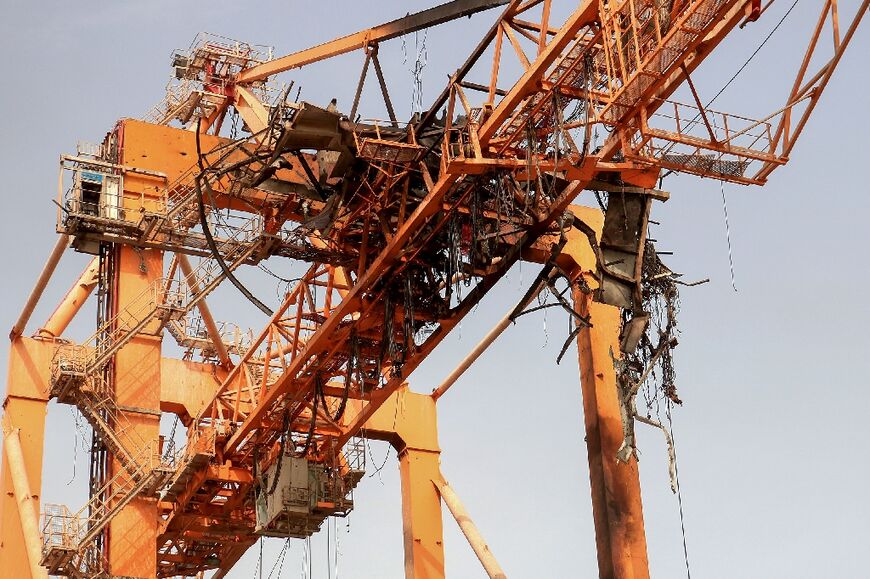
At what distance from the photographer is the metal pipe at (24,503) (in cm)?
3212

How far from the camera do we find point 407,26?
28.8 m

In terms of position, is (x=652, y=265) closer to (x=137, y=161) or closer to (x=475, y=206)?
(x=475, y=206)

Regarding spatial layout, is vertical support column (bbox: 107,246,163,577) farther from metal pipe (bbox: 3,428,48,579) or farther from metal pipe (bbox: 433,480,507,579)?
metal pipe (bbox: 433,480,507,579)

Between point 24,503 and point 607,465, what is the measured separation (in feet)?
35.1

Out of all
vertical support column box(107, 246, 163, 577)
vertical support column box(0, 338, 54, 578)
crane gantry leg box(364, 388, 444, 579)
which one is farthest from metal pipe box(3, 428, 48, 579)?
crane gantry leg box(364, 388, 444, 579)

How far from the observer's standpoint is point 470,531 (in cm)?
3597

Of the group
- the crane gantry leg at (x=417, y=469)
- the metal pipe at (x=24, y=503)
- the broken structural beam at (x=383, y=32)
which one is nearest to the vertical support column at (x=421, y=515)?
the crane gantry leg at (x=417, y=469)

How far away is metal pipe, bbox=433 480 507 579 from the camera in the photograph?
3488 centimetres

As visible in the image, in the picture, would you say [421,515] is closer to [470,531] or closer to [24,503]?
[470,531]

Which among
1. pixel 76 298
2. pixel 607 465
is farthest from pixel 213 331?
pixel 607 465

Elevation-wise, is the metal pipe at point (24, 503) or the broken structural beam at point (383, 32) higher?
the broken structural beam at point (383, 32)

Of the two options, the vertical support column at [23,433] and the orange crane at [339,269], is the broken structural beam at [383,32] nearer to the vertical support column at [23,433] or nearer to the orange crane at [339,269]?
the orange crane at [339,269]

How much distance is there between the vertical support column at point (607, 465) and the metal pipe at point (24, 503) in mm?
10038

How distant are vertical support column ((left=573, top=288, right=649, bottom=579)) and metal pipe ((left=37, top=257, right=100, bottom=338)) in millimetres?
10236
